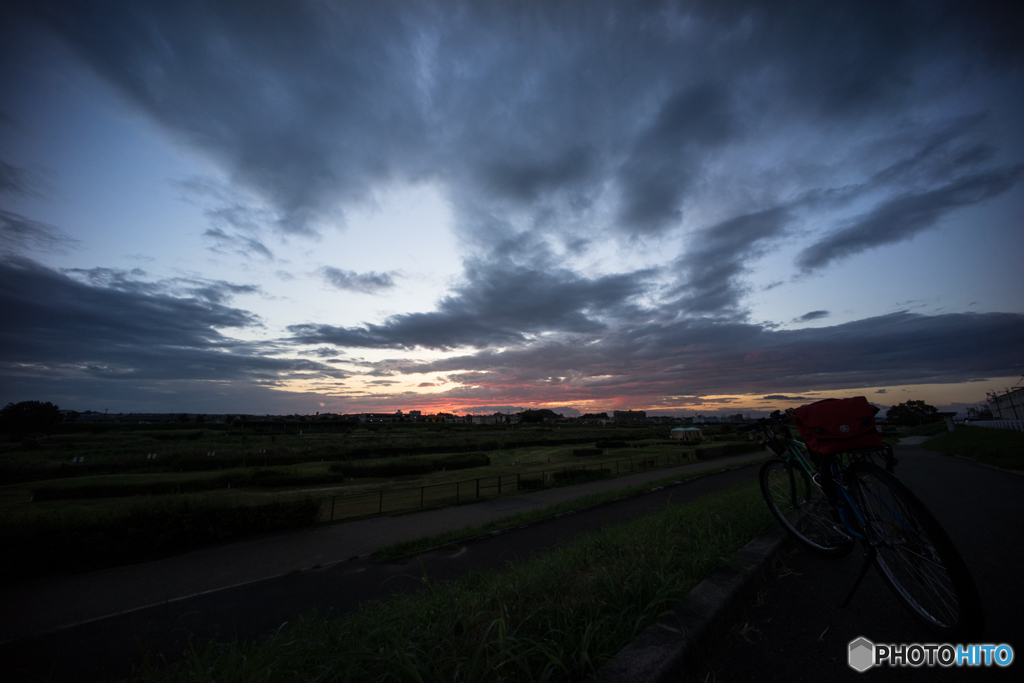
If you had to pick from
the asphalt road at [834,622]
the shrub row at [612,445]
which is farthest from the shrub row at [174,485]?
the shrub row at [612,445]

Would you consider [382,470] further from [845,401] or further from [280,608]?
[845,401]

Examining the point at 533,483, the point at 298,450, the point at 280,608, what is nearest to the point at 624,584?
the point at 280,608

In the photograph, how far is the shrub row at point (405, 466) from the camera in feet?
145

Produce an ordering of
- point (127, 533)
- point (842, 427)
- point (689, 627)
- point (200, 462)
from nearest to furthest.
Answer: point (689, 627) < point (842, 427) < point (127, 533) < point (200, 462)

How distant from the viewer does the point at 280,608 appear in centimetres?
943

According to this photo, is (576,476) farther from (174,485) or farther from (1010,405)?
(1010,405)

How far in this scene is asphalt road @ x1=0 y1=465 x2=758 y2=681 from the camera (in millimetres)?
7504

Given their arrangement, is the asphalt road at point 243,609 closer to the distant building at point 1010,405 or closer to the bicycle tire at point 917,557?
the bicycle tire at point 917,557

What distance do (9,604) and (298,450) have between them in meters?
54.7

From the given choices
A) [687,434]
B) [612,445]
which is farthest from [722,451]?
[687,434]

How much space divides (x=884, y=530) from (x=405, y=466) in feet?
160

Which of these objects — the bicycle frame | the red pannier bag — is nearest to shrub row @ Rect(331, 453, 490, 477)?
the bicycle frame

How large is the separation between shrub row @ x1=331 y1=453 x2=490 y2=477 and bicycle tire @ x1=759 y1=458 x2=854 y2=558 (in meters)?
46.1

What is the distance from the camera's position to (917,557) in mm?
2479
